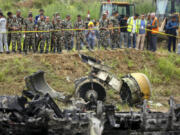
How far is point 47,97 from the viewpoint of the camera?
8031 mm

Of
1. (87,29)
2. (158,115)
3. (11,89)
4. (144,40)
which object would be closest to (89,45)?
(87,29)

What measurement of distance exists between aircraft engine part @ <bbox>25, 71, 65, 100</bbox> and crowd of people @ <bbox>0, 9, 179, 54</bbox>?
11.1 feet

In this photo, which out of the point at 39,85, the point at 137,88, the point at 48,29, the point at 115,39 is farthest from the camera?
the point at 115,39

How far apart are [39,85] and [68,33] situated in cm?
447

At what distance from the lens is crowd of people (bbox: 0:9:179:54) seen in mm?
15977

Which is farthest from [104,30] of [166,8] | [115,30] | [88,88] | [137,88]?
[166,8]

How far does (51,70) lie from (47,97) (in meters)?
7.43

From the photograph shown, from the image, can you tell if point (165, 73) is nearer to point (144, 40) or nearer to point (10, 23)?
point (144, 40)

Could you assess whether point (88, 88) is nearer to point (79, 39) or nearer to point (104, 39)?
point (79, 39)

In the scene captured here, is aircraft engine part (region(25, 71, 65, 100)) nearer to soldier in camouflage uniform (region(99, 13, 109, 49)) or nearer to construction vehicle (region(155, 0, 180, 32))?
soldier in camouflage uniform (region(99, 13, 109, 49))

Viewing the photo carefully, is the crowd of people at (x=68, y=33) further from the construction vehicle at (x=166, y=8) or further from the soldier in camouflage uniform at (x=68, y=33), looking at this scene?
the construction vehicle at (x=166, y=8)

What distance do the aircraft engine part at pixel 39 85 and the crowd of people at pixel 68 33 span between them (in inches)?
134

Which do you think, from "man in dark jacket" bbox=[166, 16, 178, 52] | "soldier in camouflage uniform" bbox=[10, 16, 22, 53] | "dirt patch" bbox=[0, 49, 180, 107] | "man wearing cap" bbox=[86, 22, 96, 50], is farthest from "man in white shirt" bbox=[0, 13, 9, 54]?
"man in dark jacket" bbox=[166, 16, 178, 52]

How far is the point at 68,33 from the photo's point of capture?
16891 mm
